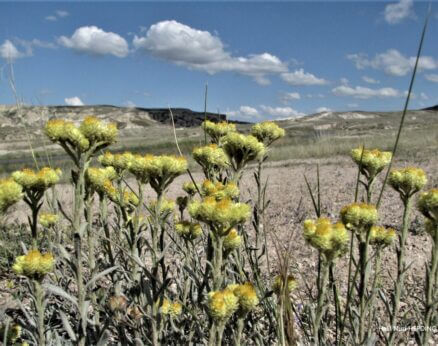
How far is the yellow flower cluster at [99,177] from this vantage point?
229cm

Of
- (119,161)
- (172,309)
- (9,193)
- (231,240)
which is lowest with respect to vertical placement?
(172,309)

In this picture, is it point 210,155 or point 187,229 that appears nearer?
point 187,229

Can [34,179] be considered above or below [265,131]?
below

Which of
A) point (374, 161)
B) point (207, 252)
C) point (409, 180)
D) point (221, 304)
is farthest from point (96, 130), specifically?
point (409, 180)

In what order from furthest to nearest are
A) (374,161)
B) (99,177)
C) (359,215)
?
(99,177)
(374,161)
(359,215)

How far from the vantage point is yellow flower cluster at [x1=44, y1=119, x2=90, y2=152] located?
5.70ft

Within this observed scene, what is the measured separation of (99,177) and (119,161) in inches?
5.6

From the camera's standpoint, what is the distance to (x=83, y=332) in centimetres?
160

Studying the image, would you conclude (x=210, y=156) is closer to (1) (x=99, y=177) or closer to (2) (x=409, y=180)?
(1) (x=99, y=177)

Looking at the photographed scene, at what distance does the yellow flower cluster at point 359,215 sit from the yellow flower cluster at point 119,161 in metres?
1.05

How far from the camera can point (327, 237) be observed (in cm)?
161

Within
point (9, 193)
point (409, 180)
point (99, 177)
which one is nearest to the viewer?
point (9, 193)

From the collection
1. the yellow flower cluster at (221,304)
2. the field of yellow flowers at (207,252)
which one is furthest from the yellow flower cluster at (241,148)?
the yellow flower cluster at (221,304)

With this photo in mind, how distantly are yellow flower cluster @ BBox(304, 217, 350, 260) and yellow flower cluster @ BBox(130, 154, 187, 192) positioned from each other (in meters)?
0.64
